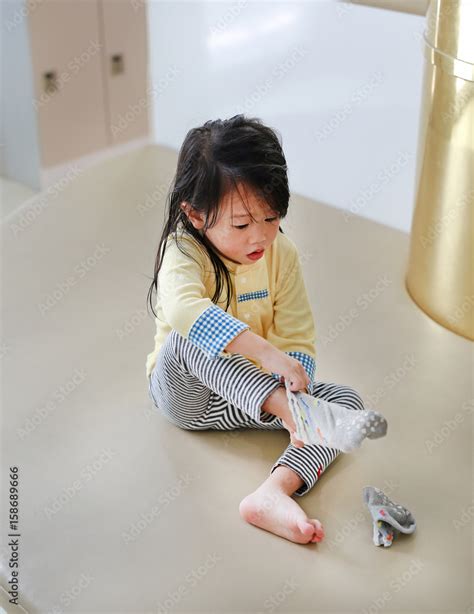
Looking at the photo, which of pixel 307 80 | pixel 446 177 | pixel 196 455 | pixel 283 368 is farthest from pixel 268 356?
pixel 307 80

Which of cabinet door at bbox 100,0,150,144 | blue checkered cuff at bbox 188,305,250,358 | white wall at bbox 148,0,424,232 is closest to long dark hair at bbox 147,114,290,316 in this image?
blue checkered cuff at bbox 188,305,250,358

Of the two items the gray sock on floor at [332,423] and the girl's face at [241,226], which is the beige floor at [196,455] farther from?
the girl's face at [241,226]

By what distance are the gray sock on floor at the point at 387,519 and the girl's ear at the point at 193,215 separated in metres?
0.44

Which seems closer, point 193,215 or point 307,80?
point 193,215

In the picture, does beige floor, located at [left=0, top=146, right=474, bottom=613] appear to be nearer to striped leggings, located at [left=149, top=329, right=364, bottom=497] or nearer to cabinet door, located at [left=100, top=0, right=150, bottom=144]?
striped leggings, located at [left=149, top=329, right=364, bottom=497]

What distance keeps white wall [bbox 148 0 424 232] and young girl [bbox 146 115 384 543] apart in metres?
1.19

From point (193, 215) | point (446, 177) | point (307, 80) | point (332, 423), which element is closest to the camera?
point (332, 423)

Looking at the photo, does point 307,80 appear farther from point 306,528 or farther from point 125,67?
point 306,528

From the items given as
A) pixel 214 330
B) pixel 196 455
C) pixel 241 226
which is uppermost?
pixel 241 226

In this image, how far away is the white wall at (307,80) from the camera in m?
2.58

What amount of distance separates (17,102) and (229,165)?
1504 millimetres

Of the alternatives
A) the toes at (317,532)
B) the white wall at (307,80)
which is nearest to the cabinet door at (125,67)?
the white wall at (307,80)

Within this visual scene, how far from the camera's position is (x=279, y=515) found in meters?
1.20

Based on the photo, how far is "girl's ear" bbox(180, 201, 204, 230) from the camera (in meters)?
1.23
